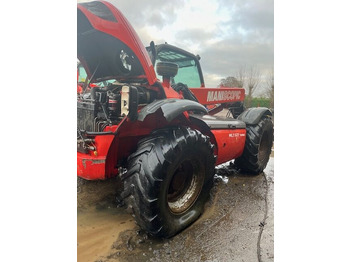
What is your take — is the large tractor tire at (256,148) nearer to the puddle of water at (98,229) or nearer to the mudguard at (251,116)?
the mudguard at (251,116)

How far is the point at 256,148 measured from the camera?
1.83 metres

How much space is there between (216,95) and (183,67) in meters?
0.37

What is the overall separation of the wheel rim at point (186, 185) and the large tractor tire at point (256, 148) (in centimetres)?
68

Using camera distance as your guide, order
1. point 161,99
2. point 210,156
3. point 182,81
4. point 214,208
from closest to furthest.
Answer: point 161,99, point 210,156, point 214,208, point 182,81

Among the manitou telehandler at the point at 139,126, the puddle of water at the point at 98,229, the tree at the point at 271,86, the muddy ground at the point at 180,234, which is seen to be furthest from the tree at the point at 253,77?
the puddle of water at the point at 98,229

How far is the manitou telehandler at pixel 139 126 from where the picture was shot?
1006 mm

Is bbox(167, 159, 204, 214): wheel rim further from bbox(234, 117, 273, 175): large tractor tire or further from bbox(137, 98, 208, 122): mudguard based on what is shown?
bbox(234, 117, 273, 175): large tractor tire

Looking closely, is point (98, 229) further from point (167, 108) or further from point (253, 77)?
point (253, 77)

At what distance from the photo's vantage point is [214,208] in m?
1.43

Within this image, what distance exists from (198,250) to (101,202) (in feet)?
1.90

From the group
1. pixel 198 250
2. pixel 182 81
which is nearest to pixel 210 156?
pixel 198 250

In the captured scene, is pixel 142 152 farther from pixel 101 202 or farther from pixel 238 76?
pixel 238 76

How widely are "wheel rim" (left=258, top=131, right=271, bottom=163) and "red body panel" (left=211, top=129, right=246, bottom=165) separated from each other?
28cm
